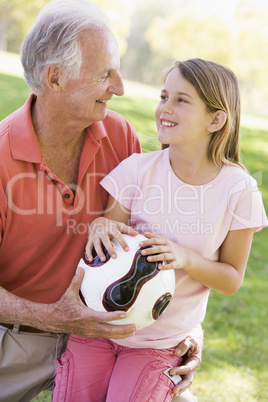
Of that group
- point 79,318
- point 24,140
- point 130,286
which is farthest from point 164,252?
point 24,140

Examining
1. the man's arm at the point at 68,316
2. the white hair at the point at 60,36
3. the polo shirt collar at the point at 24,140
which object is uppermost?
the white hair at the point at 60,36

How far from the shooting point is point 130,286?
7.38ft

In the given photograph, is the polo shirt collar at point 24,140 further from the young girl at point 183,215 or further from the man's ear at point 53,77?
the young girl at point 183,215

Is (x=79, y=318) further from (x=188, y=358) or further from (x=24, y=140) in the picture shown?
(x=24, y=140)

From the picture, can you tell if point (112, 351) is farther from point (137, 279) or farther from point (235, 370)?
point (235, 370)

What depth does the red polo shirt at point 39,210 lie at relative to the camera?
2.64m

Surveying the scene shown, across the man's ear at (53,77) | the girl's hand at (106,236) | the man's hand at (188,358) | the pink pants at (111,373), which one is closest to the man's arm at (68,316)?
the girl's hand at (106,236)

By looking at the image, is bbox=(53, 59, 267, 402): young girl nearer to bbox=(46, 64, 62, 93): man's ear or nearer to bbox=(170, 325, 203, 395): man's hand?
bbox=(170, 325, 203, 395): man's hand

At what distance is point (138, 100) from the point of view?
13.6m

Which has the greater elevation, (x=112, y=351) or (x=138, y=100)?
(x=112, y=351)

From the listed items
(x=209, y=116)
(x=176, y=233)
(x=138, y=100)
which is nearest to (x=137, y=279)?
(x=176, y=233)

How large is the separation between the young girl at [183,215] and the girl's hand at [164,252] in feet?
0.22

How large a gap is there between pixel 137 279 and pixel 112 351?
0.60 metres

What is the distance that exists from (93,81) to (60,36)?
0.27 m
